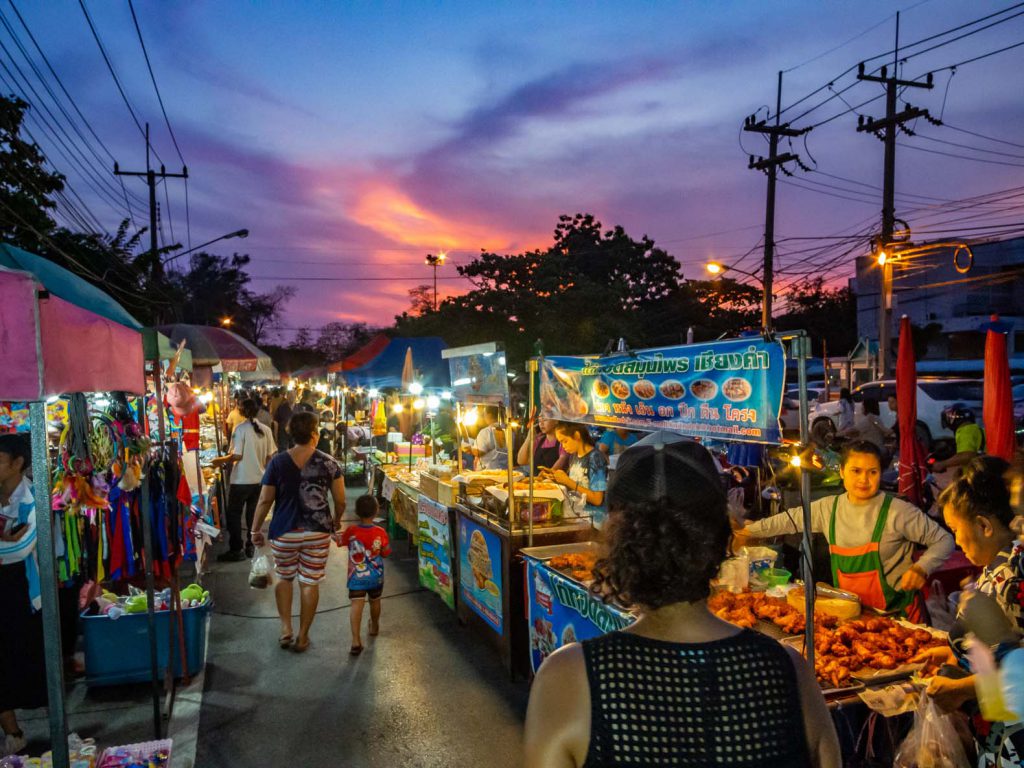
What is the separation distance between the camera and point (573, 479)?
687cm

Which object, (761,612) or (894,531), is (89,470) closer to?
(761,612)

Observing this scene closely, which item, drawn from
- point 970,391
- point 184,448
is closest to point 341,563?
point 184,448

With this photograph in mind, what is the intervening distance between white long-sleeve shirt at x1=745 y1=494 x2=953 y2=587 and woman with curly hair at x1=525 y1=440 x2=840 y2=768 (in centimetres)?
276

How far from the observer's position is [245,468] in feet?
29.5

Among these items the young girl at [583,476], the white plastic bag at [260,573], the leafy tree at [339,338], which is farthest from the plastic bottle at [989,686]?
the leafy tree at [339,338]

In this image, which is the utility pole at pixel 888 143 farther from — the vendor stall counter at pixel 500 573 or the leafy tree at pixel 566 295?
the vendor stall counter at pixel 500 573

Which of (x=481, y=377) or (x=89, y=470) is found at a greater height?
(x=481, y=377)

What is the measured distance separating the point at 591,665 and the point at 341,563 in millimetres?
8594

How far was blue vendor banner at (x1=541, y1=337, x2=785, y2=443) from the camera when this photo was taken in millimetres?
3244

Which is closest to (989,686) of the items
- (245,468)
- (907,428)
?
(907,428)

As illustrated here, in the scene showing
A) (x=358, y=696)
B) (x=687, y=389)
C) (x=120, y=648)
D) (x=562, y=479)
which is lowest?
(x=358, y=696)

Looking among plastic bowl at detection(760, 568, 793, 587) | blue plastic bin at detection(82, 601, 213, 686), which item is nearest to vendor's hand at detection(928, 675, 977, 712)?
plastic bowl at detection(760, 568, 793, 587)

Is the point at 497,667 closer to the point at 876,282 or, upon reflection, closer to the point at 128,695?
the point at 128,695

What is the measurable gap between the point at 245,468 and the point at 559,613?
5779mm
